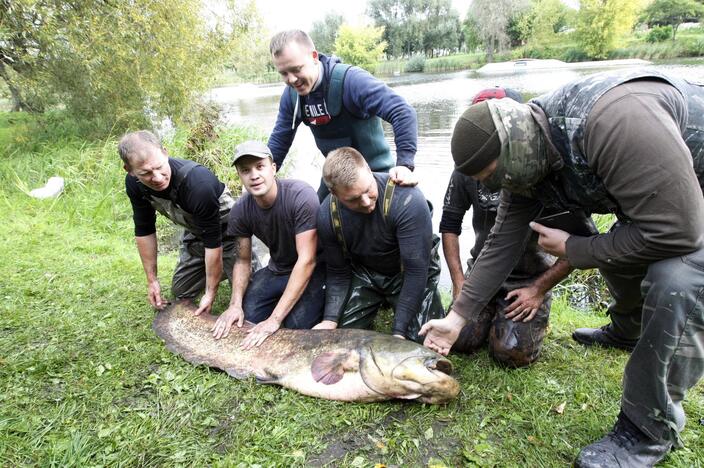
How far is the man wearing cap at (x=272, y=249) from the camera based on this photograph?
3.37 metres

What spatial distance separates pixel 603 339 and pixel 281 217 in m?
2.61

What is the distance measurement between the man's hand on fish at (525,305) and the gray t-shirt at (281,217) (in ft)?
5.27

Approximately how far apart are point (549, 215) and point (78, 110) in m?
11.8

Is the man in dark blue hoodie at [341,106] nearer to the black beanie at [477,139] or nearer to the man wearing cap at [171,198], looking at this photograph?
the man wearing cap at [171,198]

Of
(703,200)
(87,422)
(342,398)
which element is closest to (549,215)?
(703,200)

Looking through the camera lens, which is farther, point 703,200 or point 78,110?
point 78,110

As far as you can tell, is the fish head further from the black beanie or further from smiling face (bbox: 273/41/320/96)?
smiling face (bbox: 273/41/320/96)

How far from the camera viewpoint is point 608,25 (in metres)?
42.8

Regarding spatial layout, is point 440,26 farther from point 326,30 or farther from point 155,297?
point 155,297

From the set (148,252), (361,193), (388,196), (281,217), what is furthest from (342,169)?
(148,252)

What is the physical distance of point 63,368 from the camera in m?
3.23

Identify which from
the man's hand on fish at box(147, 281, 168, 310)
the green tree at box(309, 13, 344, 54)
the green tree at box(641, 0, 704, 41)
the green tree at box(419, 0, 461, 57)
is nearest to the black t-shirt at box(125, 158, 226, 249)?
the man's hand on fish at box(147, 281, 168, 310)

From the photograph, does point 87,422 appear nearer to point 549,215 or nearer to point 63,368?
point 63,368

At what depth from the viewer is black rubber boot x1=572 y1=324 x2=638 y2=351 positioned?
3160mm
